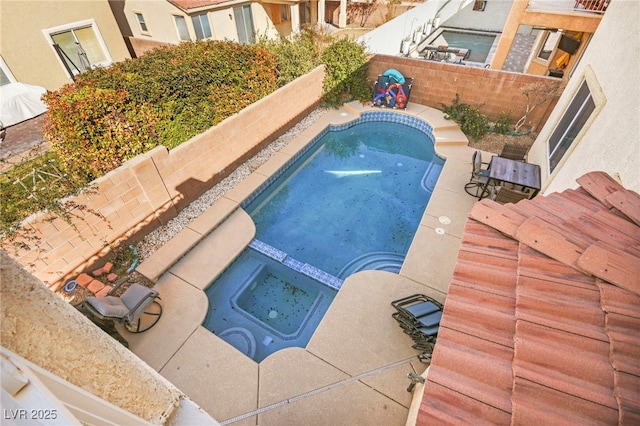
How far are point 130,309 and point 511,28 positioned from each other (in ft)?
53.8

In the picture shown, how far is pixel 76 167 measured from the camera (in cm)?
705

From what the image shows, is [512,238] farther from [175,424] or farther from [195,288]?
[195,288]

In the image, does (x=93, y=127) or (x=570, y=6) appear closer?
(x=93, y=127)

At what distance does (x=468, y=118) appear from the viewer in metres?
12.2

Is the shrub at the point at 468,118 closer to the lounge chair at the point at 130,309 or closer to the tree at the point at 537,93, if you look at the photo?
the tree at the point at 537,93

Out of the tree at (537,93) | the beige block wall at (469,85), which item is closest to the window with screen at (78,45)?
the beige block wall at (469,85)

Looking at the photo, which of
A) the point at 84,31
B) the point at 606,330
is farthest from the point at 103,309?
the point at 84,31

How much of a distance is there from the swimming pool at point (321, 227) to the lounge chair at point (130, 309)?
45.8 inches

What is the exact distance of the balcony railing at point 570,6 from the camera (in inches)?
412

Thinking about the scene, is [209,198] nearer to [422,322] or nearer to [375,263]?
[375,263]

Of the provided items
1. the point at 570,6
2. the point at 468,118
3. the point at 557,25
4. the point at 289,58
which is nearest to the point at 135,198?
the point at 289,58

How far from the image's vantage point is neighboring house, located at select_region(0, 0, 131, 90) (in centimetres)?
1190

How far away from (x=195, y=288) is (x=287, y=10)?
25.9 m

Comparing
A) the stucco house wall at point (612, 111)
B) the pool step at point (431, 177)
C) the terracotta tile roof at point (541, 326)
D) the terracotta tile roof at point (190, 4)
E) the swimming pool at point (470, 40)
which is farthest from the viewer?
the swimming pool at point (470, 40)
